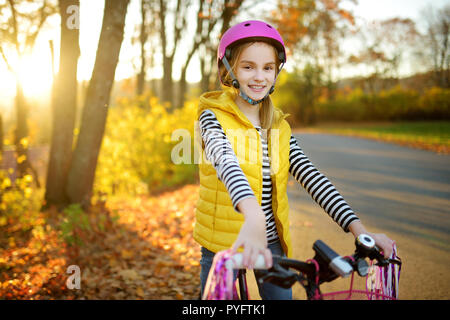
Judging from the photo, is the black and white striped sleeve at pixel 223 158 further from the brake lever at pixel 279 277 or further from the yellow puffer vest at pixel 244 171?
the brake lever at pixel 279 277

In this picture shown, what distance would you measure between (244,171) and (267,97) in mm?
495

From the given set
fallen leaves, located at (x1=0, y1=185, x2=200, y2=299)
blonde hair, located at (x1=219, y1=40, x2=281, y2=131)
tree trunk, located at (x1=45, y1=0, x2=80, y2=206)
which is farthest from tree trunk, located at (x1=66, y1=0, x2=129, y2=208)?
blonde hair, located at (x1=219, y1=40, x2=281, y2=131)

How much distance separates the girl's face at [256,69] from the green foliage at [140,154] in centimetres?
902

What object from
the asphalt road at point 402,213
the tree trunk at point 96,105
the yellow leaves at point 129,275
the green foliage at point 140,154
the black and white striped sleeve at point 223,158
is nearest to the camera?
the black and white striped sleeve at point 223,158

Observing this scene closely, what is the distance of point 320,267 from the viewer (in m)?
1.35

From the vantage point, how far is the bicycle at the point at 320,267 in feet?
3.91

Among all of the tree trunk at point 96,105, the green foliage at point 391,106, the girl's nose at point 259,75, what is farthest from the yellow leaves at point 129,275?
the green foliage at point 391,106

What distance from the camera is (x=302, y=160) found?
1.97 meters

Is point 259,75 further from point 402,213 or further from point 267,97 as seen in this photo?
point 402,213

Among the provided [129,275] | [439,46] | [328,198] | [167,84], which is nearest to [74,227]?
[129,275]
